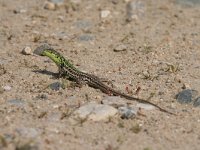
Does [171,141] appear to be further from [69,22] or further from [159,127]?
[69,22]

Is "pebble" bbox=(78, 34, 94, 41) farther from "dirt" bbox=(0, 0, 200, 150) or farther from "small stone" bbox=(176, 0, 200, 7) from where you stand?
"small stone" bbox=(176, 0, 200, 7)

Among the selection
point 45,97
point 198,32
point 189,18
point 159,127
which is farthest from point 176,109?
point 189,18

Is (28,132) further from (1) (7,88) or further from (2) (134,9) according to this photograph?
(2) (134,9)

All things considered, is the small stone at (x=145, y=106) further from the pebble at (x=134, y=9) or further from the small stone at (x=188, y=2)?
the small stone at (x=188, y=2)

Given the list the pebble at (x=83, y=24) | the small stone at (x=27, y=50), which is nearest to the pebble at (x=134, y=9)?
the pebble at (x=83, y=24)

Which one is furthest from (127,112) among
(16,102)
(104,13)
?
(104,13)

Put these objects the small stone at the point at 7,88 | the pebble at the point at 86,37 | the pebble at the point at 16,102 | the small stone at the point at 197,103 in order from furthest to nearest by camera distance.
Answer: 1. the pebble at the point at 86,37
2. the small stone at the point at 7,88
3. the small stone at the point at 197,103
4. the pebble at the point at 16,102
